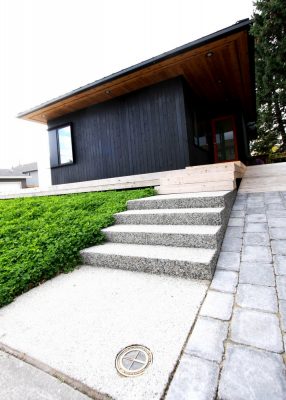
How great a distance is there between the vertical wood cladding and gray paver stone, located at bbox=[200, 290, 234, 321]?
4584 mm

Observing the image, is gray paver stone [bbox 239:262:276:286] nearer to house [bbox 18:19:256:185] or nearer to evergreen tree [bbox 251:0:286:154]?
house [bbox 18:19:256:185]

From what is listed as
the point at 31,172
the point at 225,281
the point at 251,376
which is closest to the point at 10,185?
the point at 31,172

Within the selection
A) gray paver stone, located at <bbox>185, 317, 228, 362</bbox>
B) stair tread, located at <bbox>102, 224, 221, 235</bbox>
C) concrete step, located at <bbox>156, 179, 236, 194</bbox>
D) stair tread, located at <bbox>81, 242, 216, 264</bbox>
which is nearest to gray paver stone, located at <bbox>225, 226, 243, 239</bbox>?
stair tread, located at <bbox>102, 224, 221, 235</bbox>

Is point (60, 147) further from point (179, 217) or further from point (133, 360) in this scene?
point (133, 360)

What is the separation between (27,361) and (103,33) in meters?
15.9

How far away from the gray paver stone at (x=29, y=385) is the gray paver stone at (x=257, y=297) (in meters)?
1.14

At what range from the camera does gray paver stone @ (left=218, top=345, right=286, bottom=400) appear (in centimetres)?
94

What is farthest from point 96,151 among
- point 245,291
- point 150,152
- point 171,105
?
point 245,291

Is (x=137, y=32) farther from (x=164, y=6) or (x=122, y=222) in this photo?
(x=122, y=222)

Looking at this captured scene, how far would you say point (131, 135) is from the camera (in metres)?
6.72

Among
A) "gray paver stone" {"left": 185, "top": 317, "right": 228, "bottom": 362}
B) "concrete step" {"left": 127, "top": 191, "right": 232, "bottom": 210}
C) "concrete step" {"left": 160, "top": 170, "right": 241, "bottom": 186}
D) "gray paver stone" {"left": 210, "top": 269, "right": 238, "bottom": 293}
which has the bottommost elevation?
"gray paver stone" {"left": 185, "top": 317, "right": 228, "bottom": 362}

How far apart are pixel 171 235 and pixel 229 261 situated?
2.18ft

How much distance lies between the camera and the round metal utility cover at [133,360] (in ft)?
3.71

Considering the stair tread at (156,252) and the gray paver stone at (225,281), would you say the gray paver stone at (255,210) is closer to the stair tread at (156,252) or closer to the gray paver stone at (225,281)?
the stair tread at (156,252)
